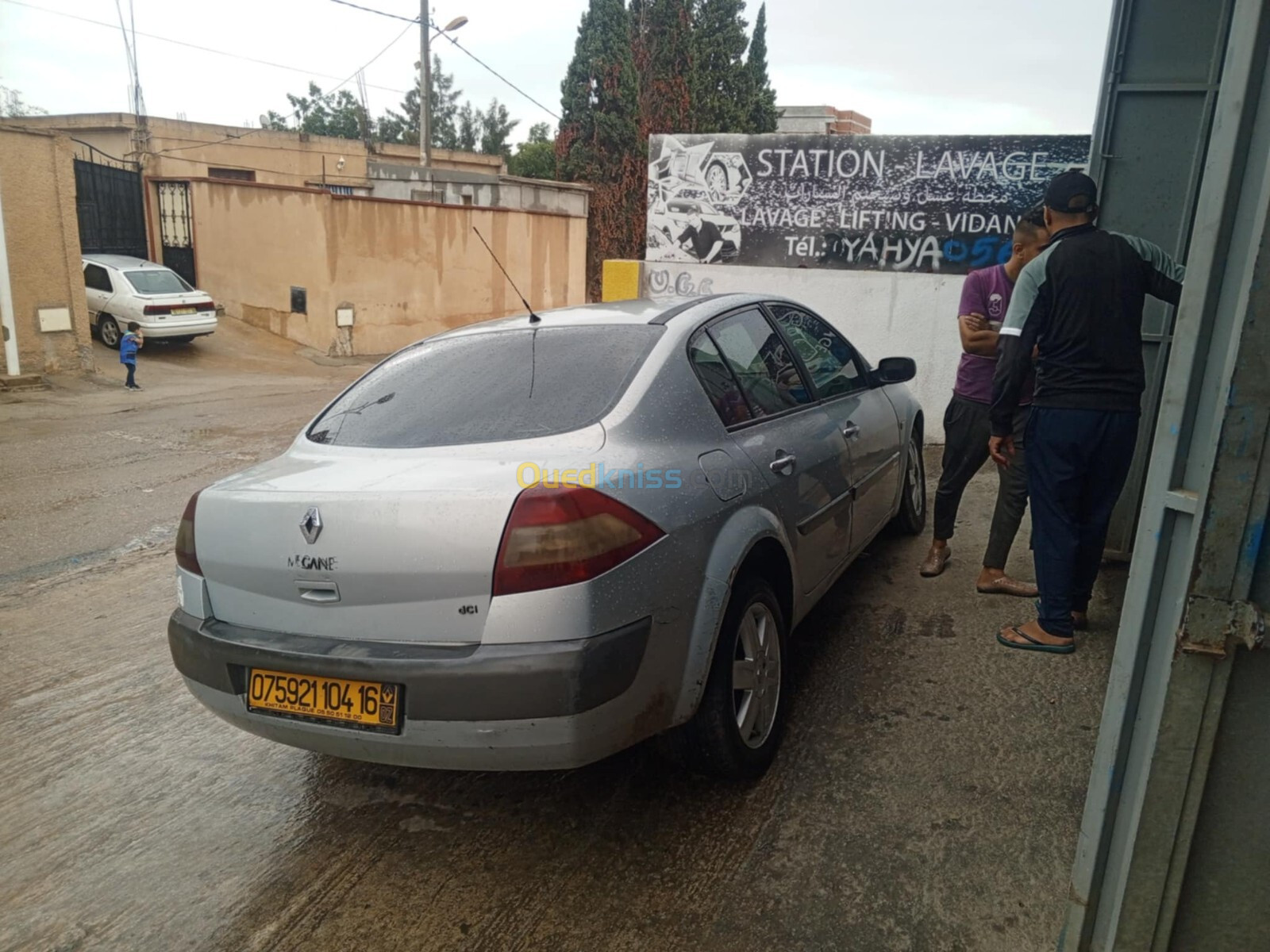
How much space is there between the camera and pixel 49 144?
1227 centimetres

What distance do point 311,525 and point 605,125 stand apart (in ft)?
92.9

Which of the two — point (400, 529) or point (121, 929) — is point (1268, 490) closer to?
point (400, 529)

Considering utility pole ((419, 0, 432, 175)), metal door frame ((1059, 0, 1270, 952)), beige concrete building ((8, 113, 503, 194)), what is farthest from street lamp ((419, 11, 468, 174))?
metal door frame ((1059, 0, 1270, 952))

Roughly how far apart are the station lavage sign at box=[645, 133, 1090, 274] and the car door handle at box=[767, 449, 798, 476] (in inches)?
223

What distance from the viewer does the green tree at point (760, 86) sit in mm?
29719

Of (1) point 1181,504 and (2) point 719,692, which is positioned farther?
(2) point 719,692

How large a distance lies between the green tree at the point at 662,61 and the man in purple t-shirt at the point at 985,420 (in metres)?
26.0

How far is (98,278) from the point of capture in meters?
16.3

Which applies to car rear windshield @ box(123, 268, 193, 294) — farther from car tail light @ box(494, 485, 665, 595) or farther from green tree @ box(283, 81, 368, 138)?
green tree @ box(283, 81, 368, 138)

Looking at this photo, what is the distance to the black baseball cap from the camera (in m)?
3.55

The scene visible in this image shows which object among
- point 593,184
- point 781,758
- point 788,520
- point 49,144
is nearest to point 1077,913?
point 781,758

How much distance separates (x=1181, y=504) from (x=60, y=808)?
325 cm

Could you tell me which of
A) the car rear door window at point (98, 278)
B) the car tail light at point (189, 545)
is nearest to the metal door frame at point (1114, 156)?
the car tail light at point (189, 545)

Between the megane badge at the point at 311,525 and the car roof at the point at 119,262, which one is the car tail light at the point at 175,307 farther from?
the megane badge at the point at 311,525
